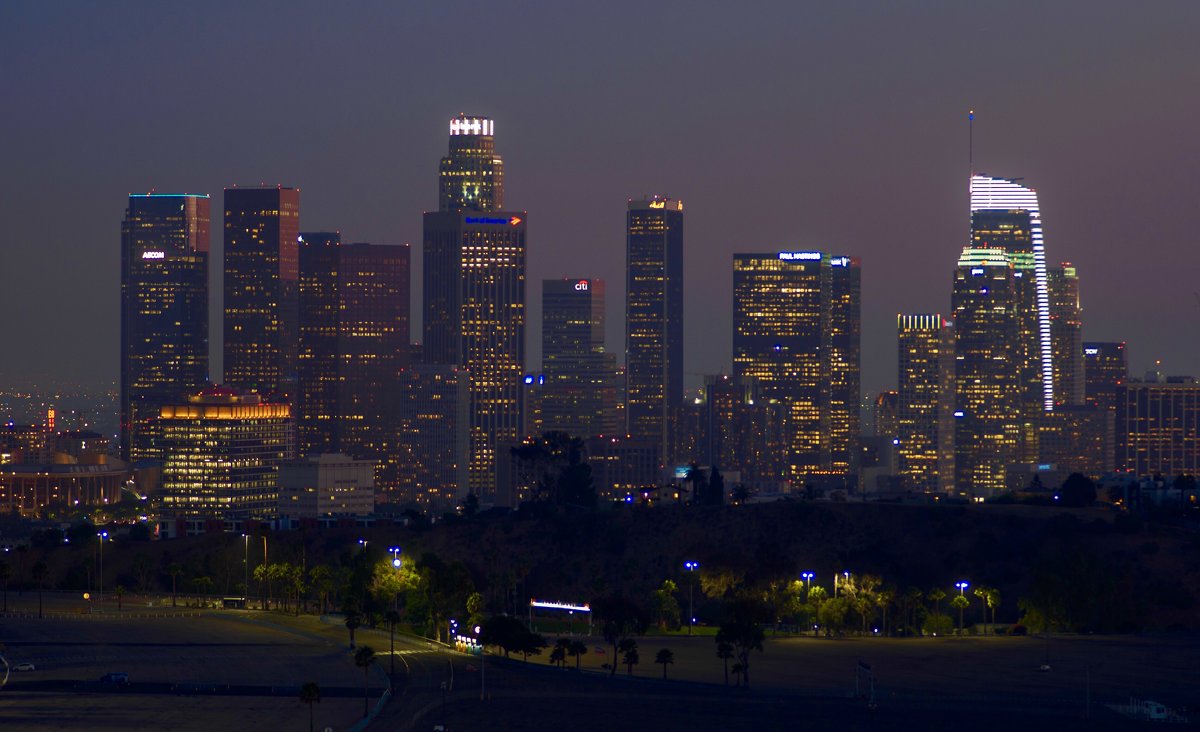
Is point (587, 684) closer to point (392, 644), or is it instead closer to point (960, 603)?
point (392, 644)

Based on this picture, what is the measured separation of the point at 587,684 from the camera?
14212 cm

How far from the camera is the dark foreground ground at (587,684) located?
12781 cm

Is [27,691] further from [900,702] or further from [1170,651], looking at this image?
[1170,651]

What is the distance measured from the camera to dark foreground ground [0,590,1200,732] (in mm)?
127812

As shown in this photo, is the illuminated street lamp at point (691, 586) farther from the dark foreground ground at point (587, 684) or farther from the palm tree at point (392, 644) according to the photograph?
the palm tree at point (392, 644)

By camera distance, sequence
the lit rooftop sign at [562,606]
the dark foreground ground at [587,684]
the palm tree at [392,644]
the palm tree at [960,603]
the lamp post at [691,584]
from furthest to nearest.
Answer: the lit rooftop sign at [562,606] → the palm tree at [960,603] → the lamp post at [691,584] → the palm tree at [392,644] → the dark foreground ground at [587,684]

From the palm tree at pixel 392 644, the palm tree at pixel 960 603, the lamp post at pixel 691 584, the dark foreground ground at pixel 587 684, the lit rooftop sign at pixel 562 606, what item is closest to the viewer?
the dark foreground ground at pixel 587 684

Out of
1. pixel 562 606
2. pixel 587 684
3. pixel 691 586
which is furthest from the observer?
pixel 562 606

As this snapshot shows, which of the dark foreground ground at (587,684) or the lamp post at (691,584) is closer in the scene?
the dark foreground ground at (587,684)

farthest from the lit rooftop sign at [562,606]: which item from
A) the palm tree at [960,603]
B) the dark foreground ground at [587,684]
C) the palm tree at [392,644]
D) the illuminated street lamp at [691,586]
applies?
the palm tree at [960,603]

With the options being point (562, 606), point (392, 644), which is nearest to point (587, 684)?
point (392, 644)

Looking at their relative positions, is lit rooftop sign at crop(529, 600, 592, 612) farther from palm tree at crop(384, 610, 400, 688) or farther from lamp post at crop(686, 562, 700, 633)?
palm tree at crop(384, 610, 400, 688)

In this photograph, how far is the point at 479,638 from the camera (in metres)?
161

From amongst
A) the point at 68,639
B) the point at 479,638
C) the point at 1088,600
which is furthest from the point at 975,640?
the point at 68,639
